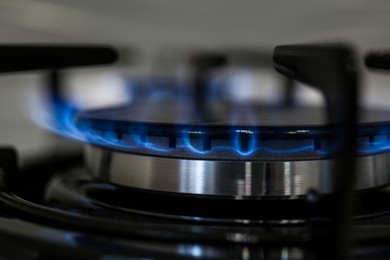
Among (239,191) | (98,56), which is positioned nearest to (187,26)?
(98,56)

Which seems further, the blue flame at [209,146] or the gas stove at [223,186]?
the blue flame at [209,146]

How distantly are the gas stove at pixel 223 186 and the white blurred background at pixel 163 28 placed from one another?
394 millimetres

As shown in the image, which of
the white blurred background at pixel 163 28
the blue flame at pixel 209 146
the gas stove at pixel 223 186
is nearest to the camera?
the gas stove at pixel 223 186

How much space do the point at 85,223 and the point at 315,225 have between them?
16cm

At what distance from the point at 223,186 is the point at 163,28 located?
2.32 feet

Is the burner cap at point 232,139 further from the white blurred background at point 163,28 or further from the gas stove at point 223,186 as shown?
the white blurred background at point 163,28

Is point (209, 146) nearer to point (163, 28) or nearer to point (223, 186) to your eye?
point (223, 186)

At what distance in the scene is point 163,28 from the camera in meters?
1.10

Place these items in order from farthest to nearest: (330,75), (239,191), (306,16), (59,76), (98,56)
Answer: (306,16) < (59,76) < (98,56) < (239,191) < (330,75)

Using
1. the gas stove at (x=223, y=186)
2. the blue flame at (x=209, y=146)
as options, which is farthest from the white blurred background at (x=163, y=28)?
the blue flame at (x=209, y=146)

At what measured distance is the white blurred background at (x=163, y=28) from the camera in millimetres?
986

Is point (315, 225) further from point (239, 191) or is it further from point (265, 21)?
point (265, 21)

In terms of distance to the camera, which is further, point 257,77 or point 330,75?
point 257,77

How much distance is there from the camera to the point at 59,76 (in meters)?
0.86
